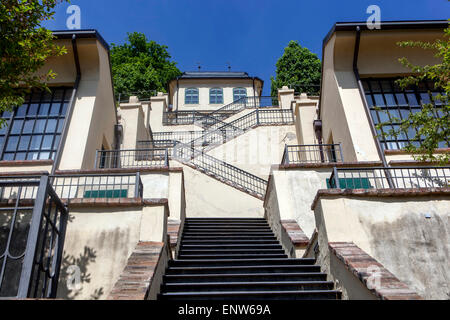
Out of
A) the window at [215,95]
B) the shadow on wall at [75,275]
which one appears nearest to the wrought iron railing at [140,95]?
the window at [215,95]

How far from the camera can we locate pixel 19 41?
22.2 ft

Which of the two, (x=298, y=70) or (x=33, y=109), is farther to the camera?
(x=298, y=70)

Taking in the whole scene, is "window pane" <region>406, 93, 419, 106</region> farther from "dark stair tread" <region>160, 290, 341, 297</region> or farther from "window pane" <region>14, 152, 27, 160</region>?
"window pane" <region>14, 152, 27, 160</region>

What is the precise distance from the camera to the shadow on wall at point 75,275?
5.81 meters

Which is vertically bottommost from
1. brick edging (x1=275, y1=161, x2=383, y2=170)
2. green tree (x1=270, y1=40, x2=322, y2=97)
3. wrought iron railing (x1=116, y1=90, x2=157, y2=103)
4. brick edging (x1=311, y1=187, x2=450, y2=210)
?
brick edging (x1=311, y1=187, x2=450, y2=210)

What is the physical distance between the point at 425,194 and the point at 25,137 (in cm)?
1231

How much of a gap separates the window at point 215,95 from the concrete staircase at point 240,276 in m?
27.4

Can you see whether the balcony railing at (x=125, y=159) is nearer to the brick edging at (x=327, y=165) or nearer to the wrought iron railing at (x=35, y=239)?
the brick edging at (x=327, y=165)

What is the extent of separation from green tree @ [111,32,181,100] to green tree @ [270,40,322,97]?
439 inches

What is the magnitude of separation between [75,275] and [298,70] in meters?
32.8

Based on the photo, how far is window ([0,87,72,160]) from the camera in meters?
12.2

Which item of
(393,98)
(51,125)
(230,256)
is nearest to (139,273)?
(230,256)

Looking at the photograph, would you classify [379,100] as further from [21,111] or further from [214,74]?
[214,74]

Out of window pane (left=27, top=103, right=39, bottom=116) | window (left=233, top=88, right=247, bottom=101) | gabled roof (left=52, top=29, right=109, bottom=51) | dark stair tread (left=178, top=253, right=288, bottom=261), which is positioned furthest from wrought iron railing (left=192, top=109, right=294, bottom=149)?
dark stair tread (left=178, top=253, right=288, bottom=261)
